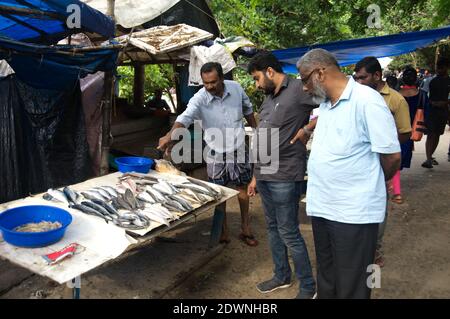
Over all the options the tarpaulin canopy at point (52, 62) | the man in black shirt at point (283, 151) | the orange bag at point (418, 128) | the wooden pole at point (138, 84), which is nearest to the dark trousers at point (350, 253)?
the man in black shirt at point (283, 151)

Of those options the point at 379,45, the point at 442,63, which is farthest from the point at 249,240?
the point at 442,63

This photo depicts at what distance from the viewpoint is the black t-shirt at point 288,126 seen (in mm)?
3250

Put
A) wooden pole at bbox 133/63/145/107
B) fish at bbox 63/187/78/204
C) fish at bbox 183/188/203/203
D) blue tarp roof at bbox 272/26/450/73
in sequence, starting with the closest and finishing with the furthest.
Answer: fish at bbox 63/187/78/204 → fish at bbox 183/188/203/203 → blue tarp roof at bbox 272/26/450/73 → wooden pole at bbox 133/63/145/107

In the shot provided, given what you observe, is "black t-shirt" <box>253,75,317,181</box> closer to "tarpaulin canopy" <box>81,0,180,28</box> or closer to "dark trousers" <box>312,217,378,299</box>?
"dark trousers" <box>312,217,378,299</box>

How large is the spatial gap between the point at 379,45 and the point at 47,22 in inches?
201

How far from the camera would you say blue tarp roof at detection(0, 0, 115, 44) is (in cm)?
431

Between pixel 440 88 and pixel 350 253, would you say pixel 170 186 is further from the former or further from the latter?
pixel 440 88

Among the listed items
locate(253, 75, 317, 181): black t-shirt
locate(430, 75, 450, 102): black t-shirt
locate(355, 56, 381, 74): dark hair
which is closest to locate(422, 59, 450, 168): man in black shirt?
locate(430, 75, 450, 102): black t-shirt

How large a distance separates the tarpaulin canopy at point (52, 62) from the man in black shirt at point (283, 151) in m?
2.29

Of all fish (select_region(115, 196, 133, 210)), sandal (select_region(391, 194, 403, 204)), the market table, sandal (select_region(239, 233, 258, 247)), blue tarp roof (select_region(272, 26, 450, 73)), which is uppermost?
blue tarp roof (select_region(272, 26, 450, 73))

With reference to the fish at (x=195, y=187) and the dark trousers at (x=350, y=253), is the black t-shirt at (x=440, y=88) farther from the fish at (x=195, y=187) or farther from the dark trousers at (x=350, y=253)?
the dark trousers at (x=350, y=253)

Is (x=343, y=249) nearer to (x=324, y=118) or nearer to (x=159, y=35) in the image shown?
(x=324, y=118)

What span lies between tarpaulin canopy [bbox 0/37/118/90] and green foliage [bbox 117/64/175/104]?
518cm

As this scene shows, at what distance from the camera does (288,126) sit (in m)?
3.29
